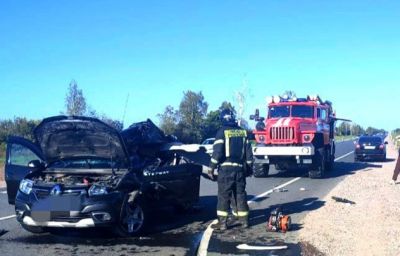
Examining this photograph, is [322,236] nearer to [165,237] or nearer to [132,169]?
[165,237]

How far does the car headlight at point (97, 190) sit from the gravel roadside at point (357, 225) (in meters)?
3.11

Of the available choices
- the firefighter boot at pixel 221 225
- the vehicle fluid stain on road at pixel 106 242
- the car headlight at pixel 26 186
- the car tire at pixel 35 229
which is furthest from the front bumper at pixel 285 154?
the car headlight at pixel 26 186

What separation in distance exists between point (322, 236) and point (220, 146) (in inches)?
86.6

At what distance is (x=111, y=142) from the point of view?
8398 mm

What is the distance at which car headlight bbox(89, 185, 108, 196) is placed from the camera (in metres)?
7.73

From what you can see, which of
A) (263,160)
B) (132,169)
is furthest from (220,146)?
(263,160)

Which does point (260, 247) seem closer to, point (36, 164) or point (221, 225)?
point (221, 225)

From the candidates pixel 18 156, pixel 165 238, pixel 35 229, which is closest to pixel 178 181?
pixel 165 238

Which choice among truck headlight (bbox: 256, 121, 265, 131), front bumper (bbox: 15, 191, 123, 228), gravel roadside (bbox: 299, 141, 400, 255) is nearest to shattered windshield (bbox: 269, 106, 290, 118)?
truck headlight (bbox: 256, 121, 265, 131)

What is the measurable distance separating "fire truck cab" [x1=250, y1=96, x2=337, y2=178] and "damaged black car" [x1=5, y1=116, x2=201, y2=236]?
30.3 ft

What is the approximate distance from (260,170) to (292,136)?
192cm

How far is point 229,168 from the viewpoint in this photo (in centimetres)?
884

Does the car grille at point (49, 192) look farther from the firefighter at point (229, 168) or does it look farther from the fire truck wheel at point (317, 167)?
the fire truck wheel at point (317, 167)

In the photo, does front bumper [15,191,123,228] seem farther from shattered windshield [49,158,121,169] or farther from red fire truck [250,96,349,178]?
red fire truck [250,96,349,178]
